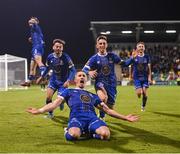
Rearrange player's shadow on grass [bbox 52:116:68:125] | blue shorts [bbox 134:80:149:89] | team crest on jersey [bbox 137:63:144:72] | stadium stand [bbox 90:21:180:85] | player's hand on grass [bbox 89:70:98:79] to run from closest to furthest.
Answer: player's hand on grass [bbox 89:70:98:79]
player's shadow on grass [bbox 52:116:68:125]
team crest on jersey [bbox 137:63:144:72]
blue shorts [bbox 134:80:149:89]
stadium stand [bbox 90:21:180:85]

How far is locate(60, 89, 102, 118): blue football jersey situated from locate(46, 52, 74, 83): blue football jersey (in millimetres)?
3094

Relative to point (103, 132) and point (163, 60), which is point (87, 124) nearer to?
point (103, 132)

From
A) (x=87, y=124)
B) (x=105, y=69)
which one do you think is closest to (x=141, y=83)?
(x=105, y=69)

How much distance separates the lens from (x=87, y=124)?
818 centimetres

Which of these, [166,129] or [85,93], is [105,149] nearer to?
[85,93]

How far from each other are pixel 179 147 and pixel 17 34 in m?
44.4

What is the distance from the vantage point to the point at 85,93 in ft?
27.8

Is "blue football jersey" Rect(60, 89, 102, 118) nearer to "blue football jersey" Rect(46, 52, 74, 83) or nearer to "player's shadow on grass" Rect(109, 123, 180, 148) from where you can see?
"player's shadow on grass" Rect(109, 123, 180, 148)

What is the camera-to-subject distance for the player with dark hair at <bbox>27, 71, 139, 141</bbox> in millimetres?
7965

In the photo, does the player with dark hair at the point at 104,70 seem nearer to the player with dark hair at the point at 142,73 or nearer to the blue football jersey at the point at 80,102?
the blue football jersey at the point at 80,102

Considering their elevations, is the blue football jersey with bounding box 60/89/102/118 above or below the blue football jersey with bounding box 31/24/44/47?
below

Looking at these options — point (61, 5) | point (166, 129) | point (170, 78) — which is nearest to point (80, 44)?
point (61, 5)

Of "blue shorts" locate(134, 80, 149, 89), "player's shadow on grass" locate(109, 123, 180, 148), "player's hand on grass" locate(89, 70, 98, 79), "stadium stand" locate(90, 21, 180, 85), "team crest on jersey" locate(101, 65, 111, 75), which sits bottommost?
"player's shadow on grass" locate(109, 123, 180, 148)

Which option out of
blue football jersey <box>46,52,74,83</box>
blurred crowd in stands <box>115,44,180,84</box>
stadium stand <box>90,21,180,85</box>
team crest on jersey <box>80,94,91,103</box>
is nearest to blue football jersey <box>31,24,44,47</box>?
blue football jersey <box>46,52,74,83</box>
